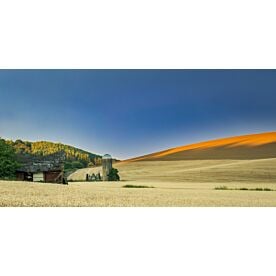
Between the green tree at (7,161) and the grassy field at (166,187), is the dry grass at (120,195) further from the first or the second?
the green tree at (7,161)

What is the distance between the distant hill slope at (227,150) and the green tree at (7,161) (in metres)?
1.59

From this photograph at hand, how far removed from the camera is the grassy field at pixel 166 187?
714 centimetres

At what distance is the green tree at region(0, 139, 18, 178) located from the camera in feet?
24.0

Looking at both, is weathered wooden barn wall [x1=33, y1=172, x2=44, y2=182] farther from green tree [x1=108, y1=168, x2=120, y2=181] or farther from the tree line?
green tree [x1=108, y1=168, x2=120, y2=181]

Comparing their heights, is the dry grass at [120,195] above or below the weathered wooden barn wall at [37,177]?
below

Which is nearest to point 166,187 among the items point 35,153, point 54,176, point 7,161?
point 54,176

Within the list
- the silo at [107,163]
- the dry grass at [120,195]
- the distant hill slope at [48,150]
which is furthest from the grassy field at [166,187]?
the distant hill slope at [48,150]

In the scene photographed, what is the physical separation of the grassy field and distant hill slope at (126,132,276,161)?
0.07 m

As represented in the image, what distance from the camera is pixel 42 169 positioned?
7426 mm

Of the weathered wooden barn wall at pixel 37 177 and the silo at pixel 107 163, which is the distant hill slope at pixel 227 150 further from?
the weathered wooden barn wall at pixel 37 177

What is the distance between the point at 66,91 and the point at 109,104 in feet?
1.94

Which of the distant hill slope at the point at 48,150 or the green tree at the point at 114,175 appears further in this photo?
the green tree at the point at 114,175

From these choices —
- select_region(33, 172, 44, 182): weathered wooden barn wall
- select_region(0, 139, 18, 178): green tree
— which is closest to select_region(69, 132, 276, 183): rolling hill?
select_region(33, 172, 44, 182): weathered wooden barn wall
